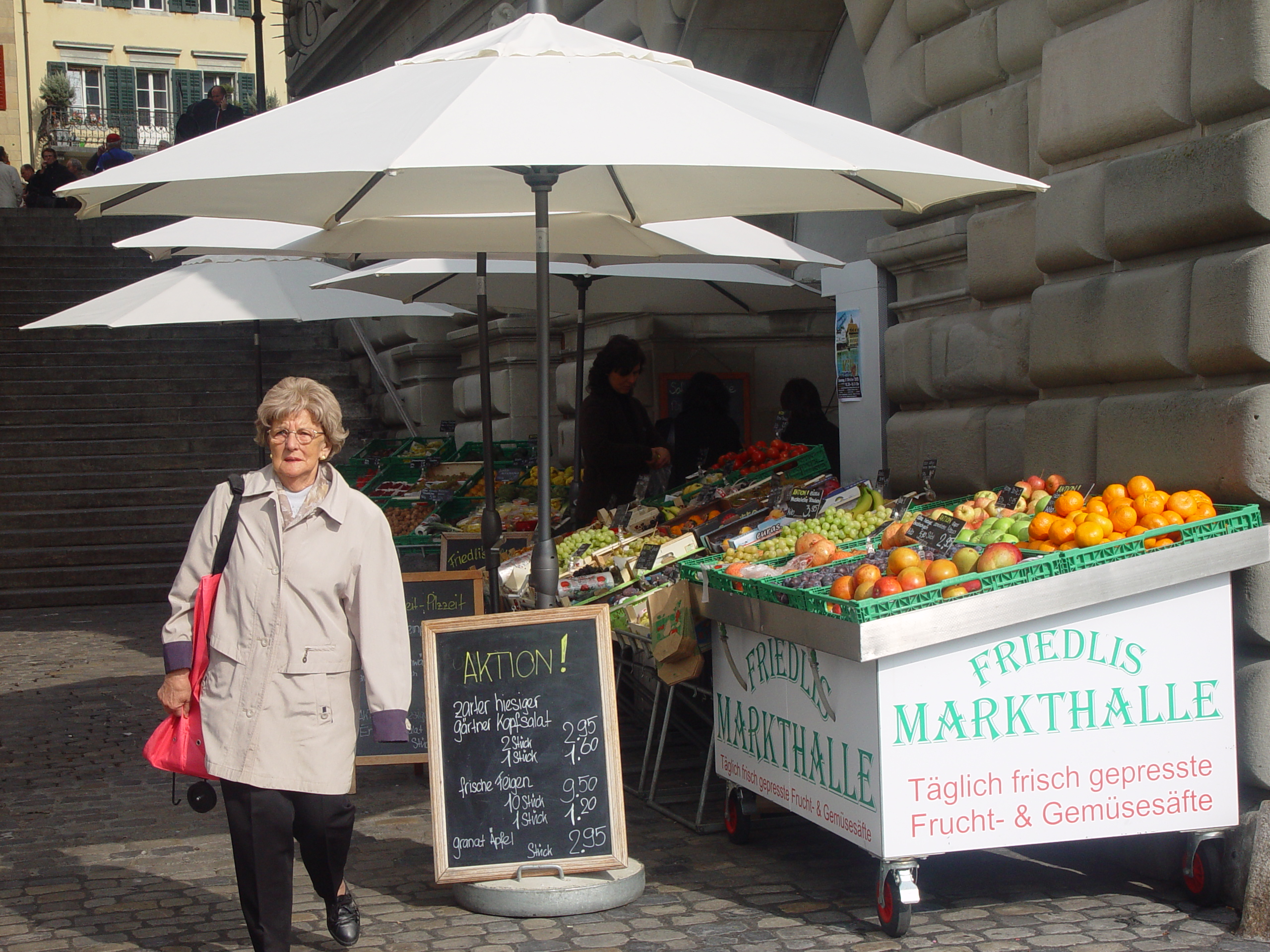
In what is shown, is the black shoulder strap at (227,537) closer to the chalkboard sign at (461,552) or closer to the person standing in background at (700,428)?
the chalkboard sign at (461,552)

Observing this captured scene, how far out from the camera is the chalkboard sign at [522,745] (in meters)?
4.44

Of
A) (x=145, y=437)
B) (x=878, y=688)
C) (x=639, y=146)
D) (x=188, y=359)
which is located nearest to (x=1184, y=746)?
(x=878, y=688)

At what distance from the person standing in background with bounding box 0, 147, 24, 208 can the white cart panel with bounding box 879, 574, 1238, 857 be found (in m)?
21.9

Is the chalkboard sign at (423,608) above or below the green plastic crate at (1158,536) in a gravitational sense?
below

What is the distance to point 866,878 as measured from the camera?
4672mm

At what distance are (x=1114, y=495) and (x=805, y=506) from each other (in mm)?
1963

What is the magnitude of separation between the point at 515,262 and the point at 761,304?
2033mm

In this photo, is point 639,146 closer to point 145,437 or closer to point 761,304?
point 761,304

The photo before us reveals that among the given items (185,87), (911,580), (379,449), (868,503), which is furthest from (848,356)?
(185,87)

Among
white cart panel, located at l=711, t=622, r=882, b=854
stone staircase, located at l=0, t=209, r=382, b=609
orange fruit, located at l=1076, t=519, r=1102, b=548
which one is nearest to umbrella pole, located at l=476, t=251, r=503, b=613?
white cart panel, located at l=711, t=622, r=882, b=854

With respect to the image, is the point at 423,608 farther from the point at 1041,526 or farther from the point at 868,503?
the point at 1041,526

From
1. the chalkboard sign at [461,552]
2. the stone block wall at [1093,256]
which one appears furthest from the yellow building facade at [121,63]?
the stone block wall at [1093,256]

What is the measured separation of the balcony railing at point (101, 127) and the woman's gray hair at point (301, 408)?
44167 mm

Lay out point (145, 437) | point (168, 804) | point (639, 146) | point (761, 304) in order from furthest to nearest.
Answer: point (145, 437) → point (761, 304) → point (168, 804) → point (639, 146)
